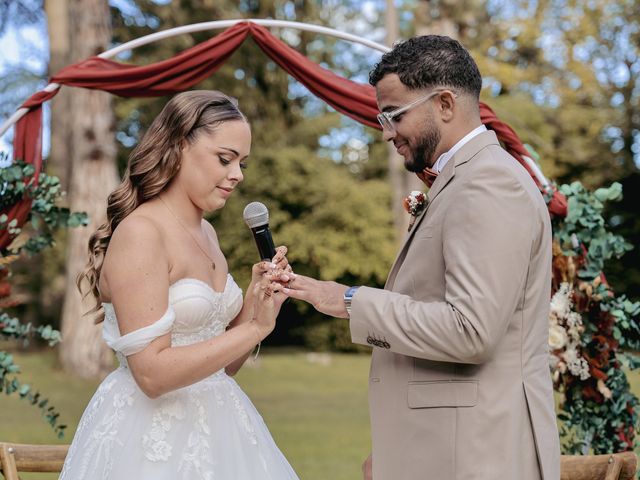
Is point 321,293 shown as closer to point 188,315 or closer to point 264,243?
point 264,243

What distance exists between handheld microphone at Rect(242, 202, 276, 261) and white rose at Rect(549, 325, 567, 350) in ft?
9.60

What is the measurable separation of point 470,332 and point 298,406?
36.0 ft

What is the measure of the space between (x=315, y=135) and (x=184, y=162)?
791 inches

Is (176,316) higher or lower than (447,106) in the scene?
lower

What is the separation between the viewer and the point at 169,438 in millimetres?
3170

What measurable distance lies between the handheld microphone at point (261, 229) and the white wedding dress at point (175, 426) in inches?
13.4

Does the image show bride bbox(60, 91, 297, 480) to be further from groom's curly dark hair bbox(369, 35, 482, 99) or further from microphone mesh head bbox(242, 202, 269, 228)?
groom's curly dark hair bbox(369, 35, 482, 99)

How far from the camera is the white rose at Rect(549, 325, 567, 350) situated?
18.0ft

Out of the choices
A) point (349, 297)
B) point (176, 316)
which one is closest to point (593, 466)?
point (349, 297)

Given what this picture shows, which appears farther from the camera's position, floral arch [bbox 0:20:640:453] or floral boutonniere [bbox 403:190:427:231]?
floral arch [bbox 0:20:640:453]

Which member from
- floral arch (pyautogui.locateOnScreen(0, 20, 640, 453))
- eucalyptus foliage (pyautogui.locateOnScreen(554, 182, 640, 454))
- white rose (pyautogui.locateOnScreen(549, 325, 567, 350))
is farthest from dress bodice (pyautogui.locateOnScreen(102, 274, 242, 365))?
eucalyptus foliage (pyautogui.locateOnScreen(554, 182, 640, 454))

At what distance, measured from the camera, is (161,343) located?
2992 mm

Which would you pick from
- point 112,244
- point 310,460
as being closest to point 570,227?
point 112,244

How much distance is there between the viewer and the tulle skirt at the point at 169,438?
311 centimetres
